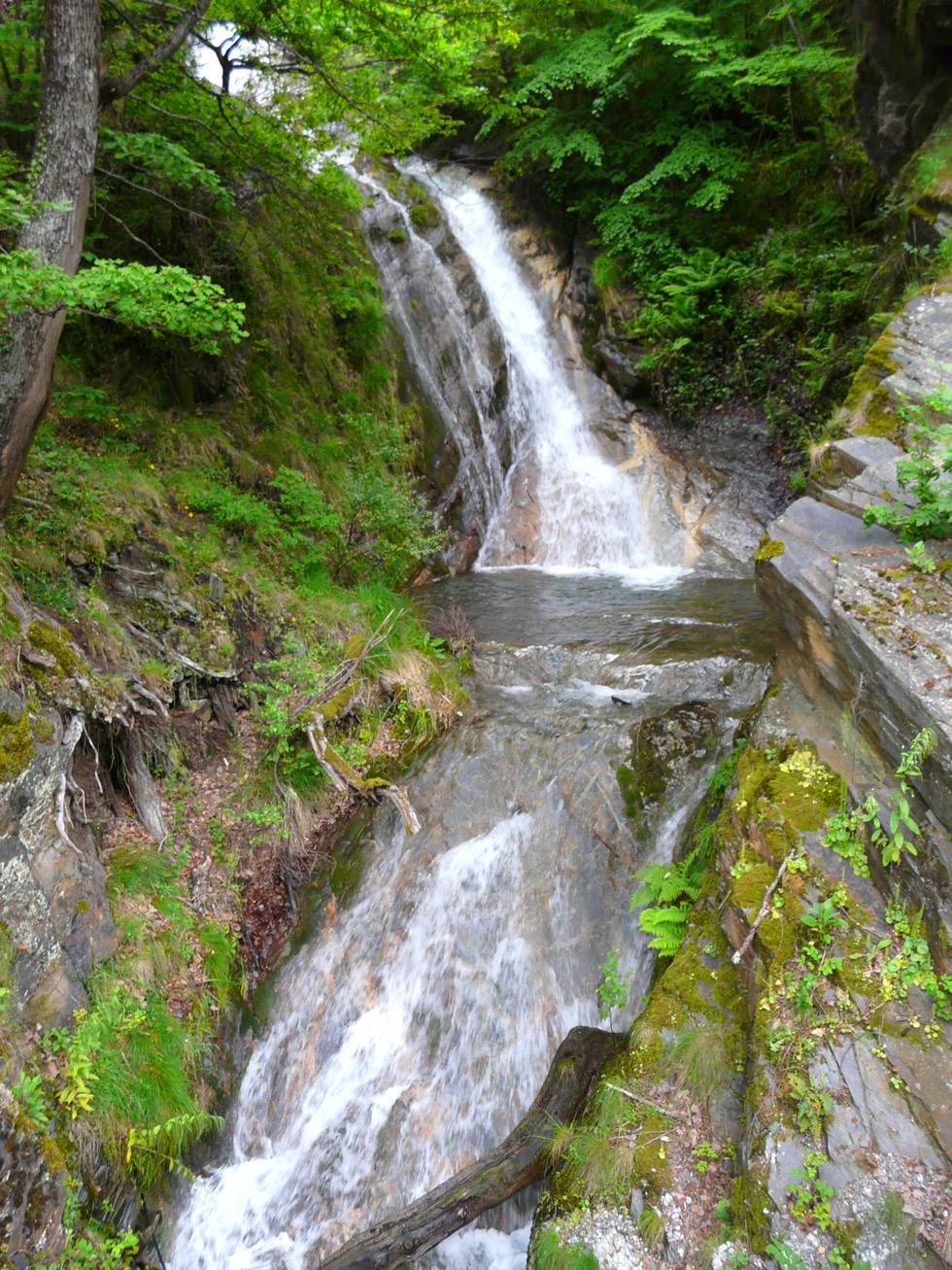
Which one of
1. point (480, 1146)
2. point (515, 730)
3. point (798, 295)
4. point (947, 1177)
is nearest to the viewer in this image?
point (947, 1177)

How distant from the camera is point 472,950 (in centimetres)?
472

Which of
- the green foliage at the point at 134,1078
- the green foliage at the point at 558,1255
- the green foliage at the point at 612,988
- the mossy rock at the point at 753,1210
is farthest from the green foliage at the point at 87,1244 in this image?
the mossy rock at the point at 753,1210

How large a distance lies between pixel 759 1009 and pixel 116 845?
3947 millimetres

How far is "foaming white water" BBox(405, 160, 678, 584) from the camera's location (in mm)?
10938

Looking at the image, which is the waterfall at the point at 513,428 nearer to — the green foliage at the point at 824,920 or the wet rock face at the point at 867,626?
the wet rock face at the point at 867,626

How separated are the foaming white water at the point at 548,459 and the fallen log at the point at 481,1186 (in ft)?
23.2

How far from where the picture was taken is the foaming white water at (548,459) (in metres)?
10.9

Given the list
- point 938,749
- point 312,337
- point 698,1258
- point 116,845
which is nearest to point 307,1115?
point 116,845

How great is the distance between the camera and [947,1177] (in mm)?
2453

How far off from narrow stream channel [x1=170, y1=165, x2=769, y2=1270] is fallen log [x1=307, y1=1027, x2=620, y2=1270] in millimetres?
326

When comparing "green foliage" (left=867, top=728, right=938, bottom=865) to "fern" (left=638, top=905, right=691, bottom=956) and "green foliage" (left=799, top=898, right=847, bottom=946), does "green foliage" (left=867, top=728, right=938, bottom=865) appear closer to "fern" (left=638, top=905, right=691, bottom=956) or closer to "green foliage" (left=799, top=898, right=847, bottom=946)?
"green foliage" (left=799, top=898, right=847, bottom=946)

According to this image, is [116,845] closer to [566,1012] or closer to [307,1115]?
[307,1115]

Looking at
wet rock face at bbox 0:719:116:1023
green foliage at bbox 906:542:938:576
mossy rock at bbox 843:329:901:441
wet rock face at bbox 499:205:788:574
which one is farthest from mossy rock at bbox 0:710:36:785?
wet rock face at bbox 499:205:788:574

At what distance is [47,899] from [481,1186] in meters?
2.66
